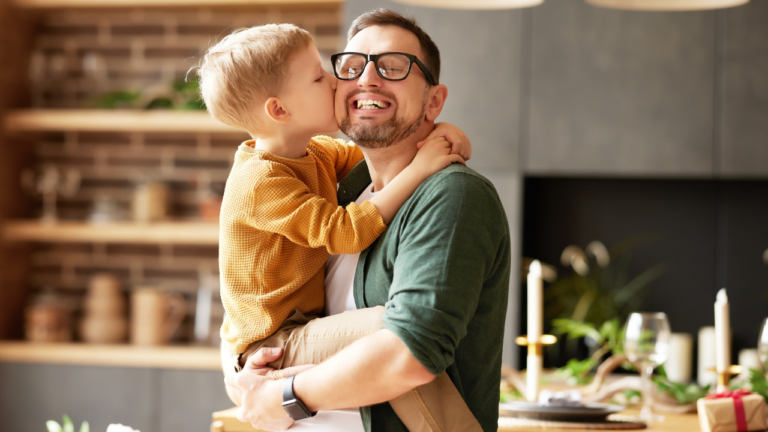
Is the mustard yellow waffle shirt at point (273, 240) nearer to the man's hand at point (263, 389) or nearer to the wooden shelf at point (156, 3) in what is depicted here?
the man's hand at point (263, 389)

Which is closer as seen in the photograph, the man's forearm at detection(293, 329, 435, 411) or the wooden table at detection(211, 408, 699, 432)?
the man's forearm at detection(293, 329, 435, 411)

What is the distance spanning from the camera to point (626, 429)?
152 centimetres

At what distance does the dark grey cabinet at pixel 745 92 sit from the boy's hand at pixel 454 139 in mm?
1870

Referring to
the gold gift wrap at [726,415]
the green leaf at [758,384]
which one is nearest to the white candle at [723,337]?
the green leaf at [758,384]

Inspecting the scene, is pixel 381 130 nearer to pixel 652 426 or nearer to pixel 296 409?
pixel 296 409

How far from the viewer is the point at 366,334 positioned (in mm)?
1062

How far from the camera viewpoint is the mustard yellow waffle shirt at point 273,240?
1139 mm

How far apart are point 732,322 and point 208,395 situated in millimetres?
2279

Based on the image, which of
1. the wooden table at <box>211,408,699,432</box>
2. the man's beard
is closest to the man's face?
the man's beard

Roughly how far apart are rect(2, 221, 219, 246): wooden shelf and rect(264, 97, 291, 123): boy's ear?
6.46 ft

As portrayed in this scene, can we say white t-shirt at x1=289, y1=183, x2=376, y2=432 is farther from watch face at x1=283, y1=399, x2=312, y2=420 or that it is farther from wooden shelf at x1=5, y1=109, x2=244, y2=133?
wooden shelf at x1=5, y1=109, x2=244, y2=133

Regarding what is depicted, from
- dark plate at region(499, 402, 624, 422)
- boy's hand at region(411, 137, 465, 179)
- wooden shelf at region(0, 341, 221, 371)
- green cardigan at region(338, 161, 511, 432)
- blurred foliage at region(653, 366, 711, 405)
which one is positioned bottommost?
wooden shelf at region(0, 341, 221, 371)

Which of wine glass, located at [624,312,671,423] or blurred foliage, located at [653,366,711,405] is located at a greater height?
wine glass, located at [624,312,671,423]

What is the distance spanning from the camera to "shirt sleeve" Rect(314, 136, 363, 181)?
1.51 metres
